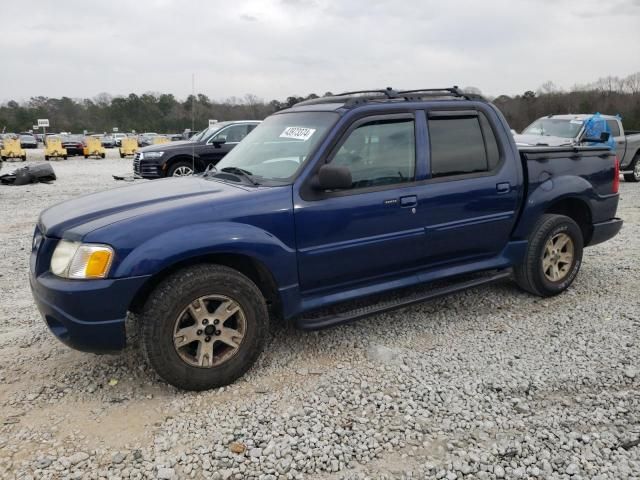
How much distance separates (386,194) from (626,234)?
217 inches

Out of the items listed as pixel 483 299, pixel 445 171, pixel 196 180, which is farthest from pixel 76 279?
pixel 483 299

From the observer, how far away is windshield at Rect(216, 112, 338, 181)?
364 cm

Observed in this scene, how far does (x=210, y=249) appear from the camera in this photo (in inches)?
122

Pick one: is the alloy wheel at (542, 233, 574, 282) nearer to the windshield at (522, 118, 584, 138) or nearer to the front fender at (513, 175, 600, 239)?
the front fender at (513, 175, 600, 239)

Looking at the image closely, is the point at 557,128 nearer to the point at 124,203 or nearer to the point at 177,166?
the point at 177,166

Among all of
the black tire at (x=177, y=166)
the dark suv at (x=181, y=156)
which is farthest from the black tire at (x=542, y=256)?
the black tire at (x=177, y=166)

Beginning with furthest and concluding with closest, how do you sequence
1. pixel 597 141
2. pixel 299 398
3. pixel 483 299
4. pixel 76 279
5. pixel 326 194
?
pixel 597 141
pixel 483 299
pixel 326 194
pixel 299 398
pixel 76 279

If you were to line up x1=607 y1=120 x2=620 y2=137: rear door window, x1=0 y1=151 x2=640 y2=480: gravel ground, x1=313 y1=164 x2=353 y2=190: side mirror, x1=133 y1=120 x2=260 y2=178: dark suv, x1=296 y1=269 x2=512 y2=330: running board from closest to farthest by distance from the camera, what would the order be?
x1=0 y1=151 x2=640 y2=480: gravel ground, x1=313 y1=164 x2=353 y2=190: side mirror, x1=296 y1=269 x2=512 y2=330: running board, x1=133 y1=120 x2=260 y2=178: dark suv, x1=607 y1=120 x2=620 y2=137: rear door window

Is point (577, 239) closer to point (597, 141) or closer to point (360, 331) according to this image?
point (360, 331)

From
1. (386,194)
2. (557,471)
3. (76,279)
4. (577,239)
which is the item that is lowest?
(557,471)

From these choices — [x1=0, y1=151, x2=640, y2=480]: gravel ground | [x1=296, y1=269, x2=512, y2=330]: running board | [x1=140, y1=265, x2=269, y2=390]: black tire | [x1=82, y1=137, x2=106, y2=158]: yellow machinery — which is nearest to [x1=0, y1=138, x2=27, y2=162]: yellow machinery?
[x1=82, y1=137, x2=106, y2=158]: yellow machinery

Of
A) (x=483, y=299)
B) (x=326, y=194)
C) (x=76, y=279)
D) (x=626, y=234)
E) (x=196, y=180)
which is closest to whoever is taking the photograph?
(x=76, y=279)

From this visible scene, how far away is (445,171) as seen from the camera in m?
4.02

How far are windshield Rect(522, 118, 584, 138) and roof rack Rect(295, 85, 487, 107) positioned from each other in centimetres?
878
